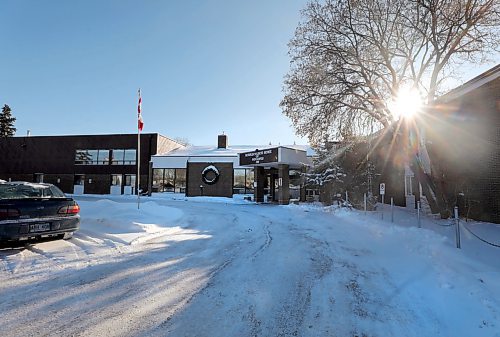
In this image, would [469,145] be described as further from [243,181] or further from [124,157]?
[124,157]

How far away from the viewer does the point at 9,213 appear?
21.3 feet

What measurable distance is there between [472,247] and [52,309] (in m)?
8.84

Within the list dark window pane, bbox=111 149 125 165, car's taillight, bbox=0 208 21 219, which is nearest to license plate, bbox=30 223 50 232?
car's taillight, bbox=0 208 21 219

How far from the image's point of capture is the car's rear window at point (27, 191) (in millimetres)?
7125

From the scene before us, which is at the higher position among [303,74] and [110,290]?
[303,74]

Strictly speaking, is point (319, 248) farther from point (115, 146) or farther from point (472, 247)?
point (115, 146)

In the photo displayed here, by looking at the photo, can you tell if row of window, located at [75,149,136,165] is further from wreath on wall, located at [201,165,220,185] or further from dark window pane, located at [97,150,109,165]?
wreath on wall, located at [201,165,220,185]

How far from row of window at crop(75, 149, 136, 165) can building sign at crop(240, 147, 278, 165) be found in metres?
16.9

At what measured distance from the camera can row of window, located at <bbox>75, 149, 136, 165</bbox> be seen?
124 ft

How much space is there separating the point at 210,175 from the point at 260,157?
29.4 ft

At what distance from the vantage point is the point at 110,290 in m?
4.66

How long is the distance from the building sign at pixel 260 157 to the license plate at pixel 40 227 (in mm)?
18015

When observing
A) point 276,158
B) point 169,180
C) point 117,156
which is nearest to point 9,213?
point 276,158

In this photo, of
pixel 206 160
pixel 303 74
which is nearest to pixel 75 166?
pixel 206 160
